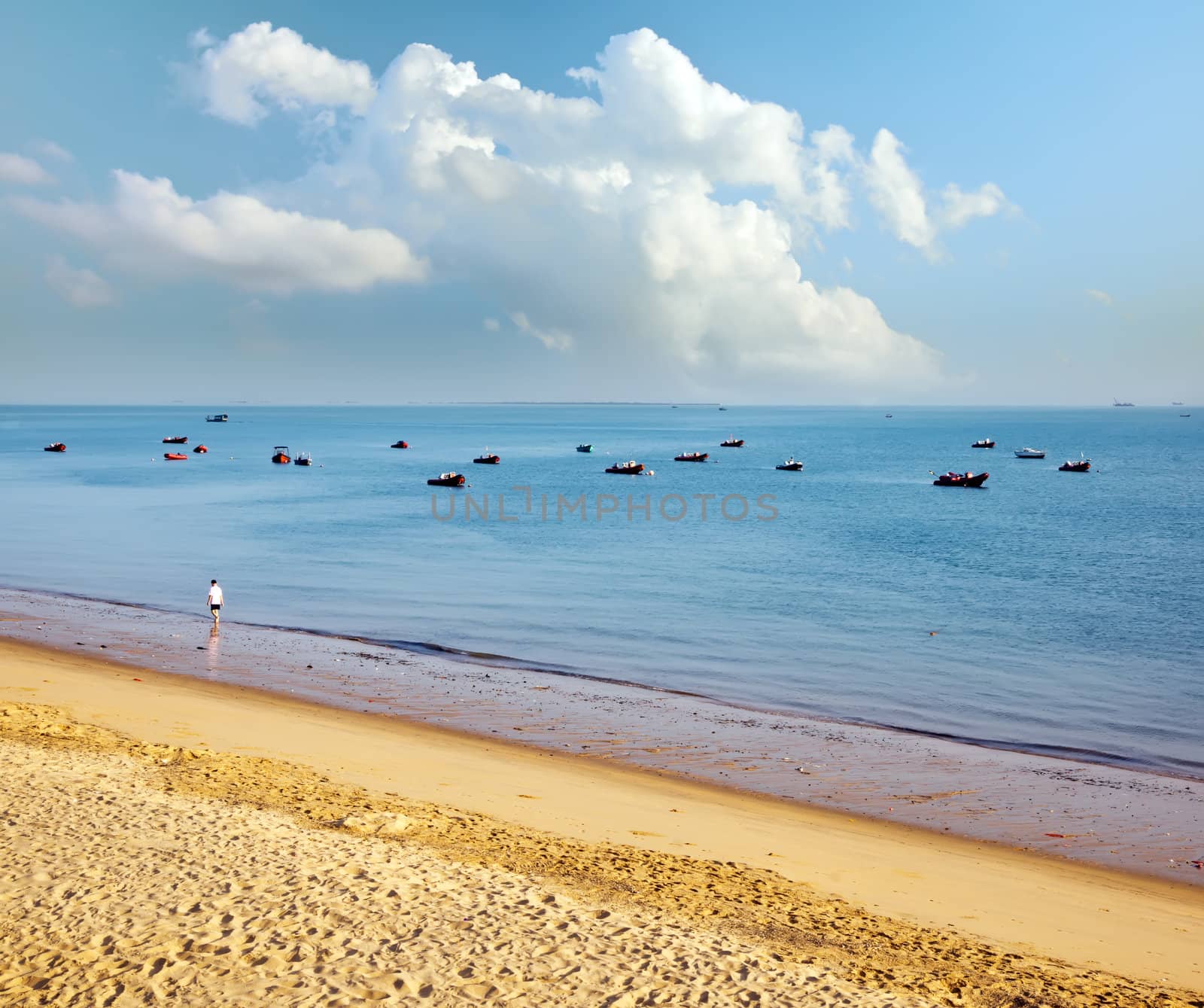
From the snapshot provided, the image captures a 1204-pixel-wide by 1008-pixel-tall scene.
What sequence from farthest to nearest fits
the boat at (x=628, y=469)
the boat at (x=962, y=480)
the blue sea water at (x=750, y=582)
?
1. the boat at (x=628, y=469)
2. the boat at (x=962, y=480)
3. the blue sea water at (x=750, y=582)

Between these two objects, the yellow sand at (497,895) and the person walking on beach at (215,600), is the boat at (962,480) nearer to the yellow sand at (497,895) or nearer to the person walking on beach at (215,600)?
the person walking on beach at (215,600)

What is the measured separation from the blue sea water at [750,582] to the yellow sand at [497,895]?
417 inches

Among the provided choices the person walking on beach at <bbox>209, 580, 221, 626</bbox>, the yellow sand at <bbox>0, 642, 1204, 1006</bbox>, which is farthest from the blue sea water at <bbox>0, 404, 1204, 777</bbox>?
the yellow sand at <bbox>0, 642, 1204, 1006</bbox>

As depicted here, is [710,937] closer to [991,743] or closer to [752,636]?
[991,743]

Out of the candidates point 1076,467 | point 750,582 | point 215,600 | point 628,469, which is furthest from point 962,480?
point 215,600

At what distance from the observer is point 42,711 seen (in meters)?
20.6

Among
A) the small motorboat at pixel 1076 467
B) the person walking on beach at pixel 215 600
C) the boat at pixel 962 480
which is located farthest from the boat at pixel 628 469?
the person walking on beach at pixel 215 600

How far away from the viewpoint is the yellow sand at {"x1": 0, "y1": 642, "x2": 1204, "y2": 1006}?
10008mm

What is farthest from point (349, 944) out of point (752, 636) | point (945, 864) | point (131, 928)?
point (752, 636)

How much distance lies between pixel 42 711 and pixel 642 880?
14440 mm

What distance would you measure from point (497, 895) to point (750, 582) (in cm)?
3718

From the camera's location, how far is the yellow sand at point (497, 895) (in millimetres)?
10008

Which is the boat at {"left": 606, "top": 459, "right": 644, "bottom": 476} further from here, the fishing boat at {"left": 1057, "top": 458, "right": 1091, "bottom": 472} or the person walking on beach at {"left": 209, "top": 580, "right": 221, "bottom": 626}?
the person walking on beach at {"left": 209, "top": 580, "right": 221, "bottom": 626}

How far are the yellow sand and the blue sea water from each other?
10.6 metres
